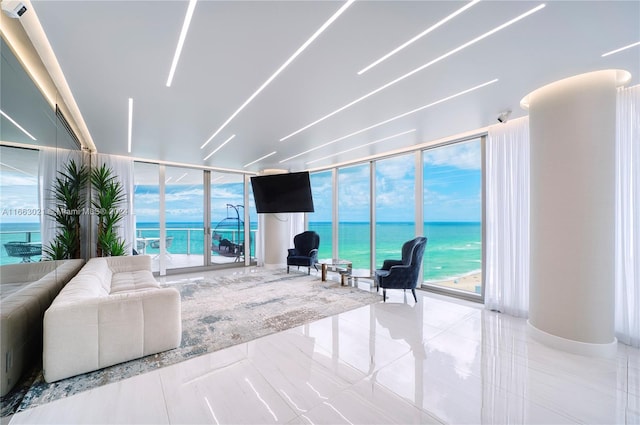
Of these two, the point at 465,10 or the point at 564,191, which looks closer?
the point at 465,10

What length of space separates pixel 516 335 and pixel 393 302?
5.73 feet

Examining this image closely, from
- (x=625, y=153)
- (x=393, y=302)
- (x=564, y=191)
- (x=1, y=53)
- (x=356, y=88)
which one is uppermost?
(x=356, y=88)

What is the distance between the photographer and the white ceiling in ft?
5.92

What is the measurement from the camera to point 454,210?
667 centimetres

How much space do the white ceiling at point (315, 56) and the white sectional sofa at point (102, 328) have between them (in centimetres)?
227

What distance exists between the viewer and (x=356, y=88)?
113 inches

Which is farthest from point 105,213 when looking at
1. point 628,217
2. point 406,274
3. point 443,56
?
point 628,217

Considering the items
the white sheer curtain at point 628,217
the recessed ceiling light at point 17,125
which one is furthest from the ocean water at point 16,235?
the white sheer curtain at point 628,217

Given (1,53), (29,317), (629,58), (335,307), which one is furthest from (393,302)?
(1,53)

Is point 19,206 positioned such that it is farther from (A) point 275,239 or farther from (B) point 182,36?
(A) point 275,239

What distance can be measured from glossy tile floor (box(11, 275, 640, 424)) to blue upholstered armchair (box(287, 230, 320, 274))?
327cm

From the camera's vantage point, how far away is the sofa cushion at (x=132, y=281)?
11.6 feet

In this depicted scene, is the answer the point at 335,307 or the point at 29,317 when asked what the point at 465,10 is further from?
the point at 29,317

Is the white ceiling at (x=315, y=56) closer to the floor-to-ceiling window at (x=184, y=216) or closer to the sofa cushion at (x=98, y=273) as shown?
the sofa cushion at (x=98, y=273)
